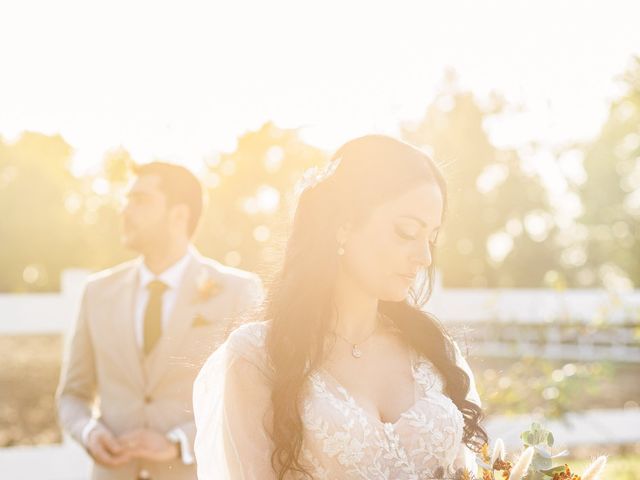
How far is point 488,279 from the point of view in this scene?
36969 millimetres

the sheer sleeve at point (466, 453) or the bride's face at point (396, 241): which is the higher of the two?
the bride's face at point (396, 241)

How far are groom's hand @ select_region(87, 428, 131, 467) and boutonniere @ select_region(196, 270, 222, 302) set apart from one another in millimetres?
→ 708

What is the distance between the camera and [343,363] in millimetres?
2945

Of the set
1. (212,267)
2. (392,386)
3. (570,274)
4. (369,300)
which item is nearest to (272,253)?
(369,300)

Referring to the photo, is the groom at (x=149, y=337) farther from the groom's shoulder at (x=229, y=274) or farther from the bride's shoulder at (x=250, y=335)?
the bride's shoulder at (x=250, y=335)

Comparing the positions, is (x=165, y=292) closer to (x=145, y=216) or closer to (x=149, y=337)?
(x=149, y=337)

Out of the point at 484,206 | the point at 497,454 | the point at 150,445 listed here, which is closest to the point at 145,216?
the point at 150,445

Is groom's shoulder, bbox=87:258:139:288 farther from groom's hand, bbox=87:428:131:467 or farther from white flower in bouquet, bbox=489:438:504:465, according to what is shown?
white flower in bouquet, bbox=489:438:504:465

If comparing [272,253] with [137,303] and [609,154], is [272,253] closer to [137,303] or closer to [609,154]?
[137,303]

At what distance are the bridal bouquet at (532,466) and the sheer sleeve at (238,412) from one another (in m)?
0.54

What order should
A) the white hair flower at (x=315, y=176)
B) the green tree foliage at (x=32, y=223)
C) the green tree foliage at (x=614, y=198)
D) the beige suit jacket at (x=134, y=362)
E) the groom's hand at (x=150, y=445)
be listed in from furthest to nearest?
the green tree foliage at (x=614, y=198) → the green tree foliage at (x=32, y=223) → the beige suit jacket at (x=134, y=362) → the groom's hand at (x=150, y=445) → the white hair flower at (x=315, y=176)

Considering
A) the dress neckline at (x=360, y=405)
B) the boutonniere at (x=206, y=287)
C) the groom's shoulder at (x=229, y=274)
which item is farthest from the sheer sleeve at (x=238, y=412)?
the groom's shoulder at (x=229, y=274)

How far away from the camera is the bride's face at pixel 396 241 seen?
2.76 metres

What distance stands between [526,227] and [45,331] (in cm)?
3330
